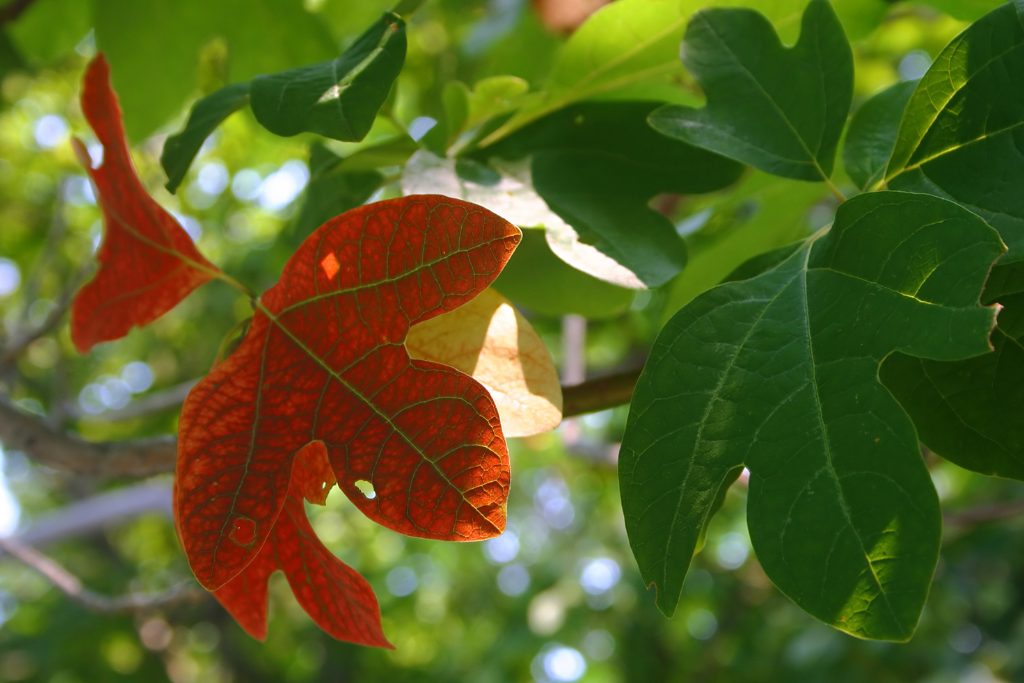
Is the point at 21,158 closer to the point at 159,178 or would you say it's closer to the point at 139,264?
the point at 159,178

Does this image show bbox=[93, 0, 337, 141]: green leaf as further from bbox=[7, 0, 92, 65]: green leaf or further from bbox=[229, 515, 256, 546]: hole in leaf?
bbox=[229, 515, 256, 546]: hole in leaf

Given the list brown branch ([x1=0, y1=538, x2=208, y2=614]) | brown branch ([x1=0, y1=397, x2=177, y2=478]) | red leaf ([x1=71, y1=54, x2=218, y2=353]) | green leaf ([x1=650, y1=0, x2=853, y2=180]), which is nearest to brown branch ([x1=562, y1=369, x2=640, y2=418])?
green leaf ([x1=650, y1=0, x2=853, y2=180])

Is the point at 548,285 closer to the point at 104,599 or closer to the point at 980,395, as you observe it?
the point at 980,395

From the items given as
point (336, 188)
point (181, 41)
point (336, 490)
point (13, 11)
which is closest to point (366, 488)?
point (336, 188)

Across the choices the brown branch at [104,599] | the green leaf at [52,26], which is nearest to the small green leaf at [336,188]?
the brown branch at [104,599]

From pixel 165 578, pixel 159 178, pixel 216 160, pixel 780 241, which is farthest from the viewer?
pixel 165 578

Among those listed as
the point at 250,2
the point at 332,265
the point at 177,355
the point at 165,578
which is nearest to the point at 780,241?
the point at 332,265

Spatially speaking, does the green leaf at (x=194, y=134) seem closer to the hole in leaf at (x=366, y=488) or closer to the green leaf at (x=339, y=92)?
the green leaf at (x=339, y=92)
